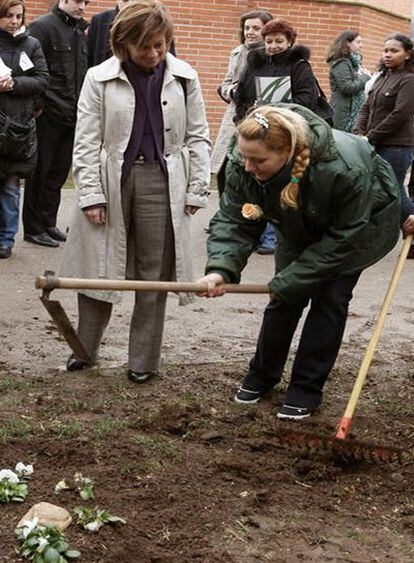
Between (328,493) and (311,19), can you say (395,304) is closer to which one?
(328,493)

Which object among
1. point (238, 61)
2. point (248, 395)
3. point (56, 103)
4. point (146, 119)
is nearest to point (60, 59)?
point (56, 103)

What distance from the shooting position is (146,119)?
225 inches

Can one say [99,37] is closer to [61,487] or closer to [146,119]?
[146,119]

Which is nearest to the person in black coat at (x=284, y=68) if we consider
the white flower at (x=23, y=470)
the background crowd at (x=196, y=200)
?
the background crowd at (x=196, y=200)

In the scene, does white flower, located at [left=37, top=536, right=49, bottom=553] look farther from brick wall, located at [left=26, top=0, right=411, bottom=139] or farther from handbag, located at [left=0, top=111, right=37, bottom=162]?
brick wall, located at [left=26, top=0, right=411, bottom=139]

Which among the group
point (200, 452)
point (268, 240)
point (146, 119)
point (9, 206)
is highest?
point (146, 119)

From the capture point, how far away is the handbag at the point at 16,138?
8.29 metres

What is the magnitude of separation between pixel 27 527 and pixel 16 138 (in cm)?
489

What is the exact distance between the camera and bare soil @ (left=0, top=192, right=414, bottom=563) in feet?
13.7

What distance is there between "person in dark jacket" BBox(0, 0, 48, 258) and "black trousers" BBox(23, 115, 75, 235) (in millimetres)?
461

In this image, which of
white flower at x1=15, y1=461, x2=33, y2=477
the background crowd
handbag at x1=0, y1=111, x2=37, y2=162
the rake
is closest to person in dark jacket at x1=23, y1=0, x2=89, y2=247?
handbag at x1=0, y1=111, x2=37, y2=162

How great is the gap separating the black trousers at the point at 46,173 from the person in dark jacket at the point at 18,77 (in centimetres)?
46

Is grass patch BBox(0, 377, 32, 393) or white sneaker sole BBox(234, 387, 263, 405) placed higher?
white sneaker sole BBox(234, 387, 263, 405)

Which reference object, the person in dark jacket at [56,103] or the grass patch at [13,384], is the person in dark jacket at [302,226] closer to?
the grass patch at [13,384]
